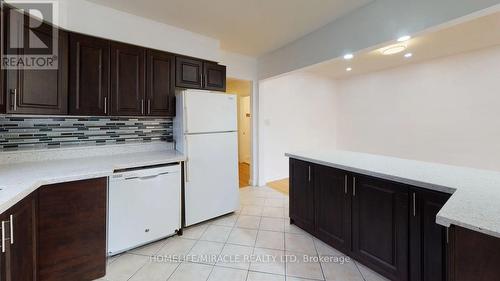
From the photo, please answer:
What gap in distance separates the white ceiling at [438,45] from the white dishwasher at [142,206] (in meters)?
2.48

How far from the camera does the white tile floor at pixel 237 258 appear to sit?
178cm

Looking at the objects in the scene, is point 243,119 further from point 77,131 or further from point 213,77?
point 77,131

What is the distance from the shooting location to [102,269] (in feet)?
5.72

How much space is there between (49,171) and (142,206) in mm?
784

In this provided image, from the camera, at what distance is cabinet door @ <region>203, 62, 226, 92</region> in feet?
9.63

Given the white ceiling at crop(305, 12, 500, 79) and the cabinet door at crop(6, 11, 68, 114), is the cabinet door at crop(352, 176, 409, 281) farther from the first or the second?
the cabinet door at crop(6, 11, 68, 114)

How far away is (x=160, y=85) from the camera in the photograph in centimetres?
256

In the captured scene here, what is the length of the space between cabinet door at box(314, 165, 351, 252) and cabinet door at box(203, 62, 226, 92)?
5.74 ft

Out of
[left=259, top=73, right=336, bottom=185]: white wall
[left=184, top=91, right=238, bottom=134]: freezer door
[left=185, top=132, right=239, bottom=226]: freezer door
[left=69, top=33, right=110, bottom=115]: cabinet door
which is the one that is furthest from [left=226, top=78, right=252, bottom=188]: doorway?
[left=69, top=33, right=110, bottom=115]: cabinet door

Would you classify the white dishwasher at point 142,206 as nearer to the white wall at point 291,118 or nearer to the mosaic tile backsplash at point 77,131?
the mosaic tile backsplash at point 77,131

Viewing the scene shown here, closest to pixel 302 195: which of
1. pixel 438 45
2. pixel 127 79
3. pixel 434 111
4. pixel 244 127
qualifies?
pixel 127 79

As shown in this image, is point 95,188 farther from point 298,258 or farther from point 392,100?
point 392,100

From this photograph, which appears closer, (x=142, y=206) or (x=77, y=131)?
(x=142, y=206)

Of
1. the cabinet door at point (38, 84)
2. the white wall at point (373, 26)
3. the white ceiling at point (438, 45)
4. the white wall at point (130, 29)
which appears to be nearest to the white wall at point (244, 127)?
the white ceiling at point (438, 45)
